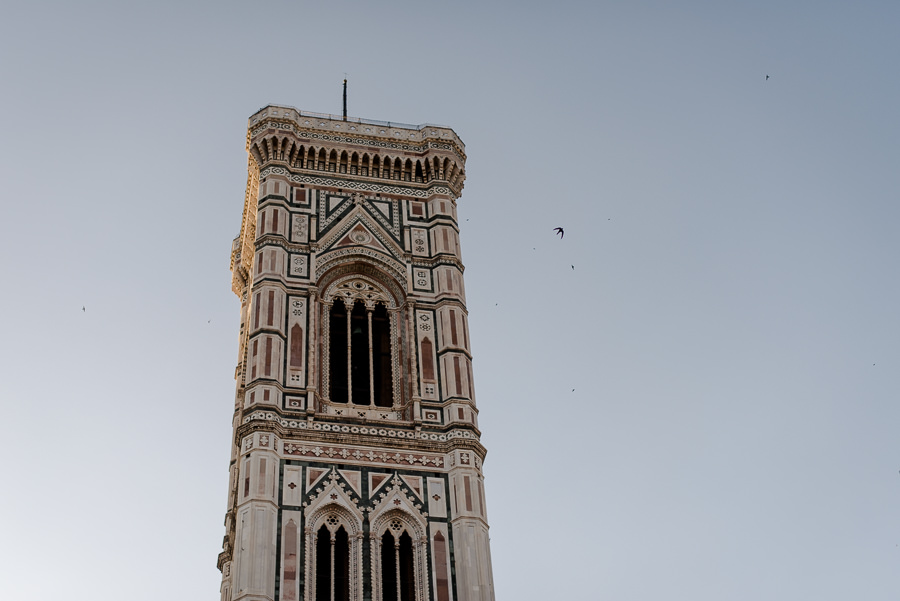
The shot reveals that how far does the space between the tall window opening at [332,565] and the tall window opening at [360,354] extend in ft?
11.5

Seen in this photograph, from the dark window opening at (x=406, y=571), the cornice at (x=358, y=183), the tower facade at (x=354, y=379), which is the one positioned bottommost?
the dark window opening at (x=406, y=571)

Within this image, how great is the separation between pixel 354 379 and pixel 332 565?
4887 mm

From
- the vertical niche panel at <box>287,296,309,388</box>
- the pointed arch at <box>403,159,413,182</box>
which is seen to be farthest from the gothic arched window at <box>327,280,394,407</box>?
the pointed arch at <box>403,159,413,182</box>

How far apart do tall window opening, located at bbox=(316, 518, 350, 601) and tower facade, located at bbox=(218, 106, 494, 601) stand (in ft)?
0.09

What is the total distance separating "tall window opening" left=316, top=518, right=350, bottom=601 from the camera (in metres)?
24.3

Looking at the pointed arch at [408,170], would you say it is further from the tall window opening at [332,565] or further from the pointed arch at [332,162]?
the tall window opening at [332,565]

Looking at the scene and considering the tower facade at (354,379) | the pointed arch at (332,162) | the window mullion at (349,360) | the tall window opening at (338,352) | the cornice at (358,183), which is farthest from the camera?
the pointed arch at (332,162)

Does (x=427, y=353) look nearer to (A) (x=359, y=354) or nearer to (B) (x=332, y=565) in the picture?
(A) (x=359, y=354)

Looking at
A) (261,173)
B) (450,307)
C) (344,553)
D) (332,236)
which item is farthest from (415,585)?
(261,173)

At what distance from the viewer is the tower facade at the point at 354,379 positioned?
24828mm

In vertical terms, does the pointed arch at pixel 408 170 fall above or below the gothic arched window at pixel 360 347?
above

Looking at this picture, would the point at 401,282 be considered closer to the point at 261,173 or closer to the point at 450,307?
the point at 450,307

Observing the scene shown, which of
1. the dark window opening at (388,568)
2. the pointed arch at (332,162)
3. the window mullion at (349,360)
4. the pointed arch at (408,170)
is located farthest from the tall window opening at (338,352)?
the pointed arch at (408,170)

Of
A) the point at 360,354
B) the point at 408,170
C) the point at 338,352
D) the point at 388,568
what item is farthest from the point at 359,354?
the point at 408,170
